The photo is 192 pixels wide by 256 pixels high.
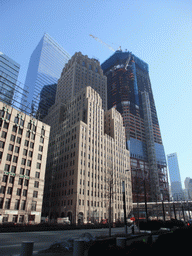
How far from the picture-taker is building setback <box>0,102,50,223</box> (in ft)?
196

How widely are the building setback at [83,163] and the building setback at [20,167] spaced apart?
18.0 meters

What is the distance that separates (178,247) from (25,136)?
6692 cm

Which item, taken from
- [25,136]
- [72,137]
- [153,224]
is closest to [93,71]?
[72,137]

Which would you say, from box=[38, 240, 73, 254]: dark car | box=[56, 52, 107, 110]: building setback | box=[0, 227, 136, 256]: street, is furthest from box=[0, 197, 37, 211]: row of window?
box=[56, 52, 107, 110]: building setback

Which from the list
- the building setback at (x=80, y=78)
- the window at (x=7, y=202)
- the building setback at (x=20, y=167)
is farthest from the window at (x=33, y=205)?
the building setback at (x=80, y=78)

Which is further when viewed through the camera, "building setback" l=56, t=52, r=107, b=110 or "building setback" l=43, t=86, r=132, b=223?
"building setback" l=56, t=52, r=107, b=110

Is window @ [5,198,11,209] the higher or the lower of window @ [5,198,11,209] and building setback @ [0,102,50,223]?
the lower

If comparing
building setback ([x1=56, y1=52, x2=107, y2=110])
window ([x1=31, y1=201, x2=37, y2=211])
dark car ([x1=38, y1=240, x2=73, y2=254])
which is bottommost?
dark car ([x1=38, y1=240, x2=73, y2=254])

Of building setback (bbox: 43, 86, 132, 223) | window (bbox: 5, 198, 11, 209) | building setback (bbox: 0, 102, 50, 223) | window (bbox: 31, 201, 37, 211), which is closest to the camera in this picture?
window (bbox: 5, 198, 11, 209)

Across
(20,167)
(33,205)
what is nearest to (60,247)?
(20,167)

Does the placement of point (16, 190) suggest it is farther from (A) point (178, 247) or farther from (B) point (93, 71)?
(B) point (93, 71)

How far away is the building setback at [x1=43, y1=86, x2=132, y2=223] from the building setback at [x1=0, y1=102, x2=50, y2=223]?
59.0ft

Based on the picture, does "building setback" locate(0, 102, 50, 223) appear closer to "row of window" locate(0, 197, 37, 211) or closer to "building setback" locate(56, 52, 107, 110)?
"row of window" locate(0, 197, 37, 211)

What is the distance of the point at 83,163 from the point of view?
87.6 m
